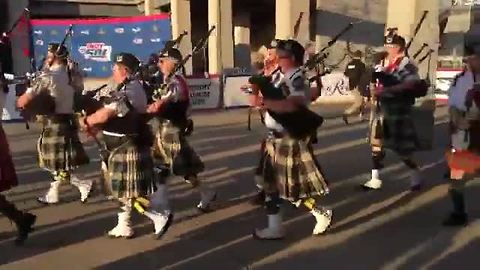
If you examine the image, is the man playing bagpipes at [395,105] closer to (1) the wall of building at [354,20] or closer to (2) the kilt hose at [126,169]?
(2) the kilt hose at [126,169]

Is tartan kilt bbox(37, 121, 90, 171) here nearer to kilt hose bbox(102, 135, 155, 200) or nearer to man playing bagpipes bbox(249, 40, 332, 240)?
kilt hose bbox(102, 135, 155, 200)

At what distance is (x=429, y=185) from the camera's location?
7582mm

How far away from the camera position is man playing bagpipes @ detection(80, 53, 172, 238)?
5043 mm

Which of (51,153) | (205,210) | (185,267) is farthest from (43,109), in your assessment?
(185,267)

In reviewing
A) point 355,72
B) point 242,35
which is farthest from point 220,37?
point 355,72

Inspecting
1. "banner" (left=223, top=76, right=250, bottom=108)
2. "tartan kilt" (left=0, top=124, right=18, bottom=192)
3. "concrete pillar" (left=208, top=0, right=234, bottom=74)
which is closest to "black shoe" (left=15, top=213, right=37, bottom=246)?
"tartan kilt" (left=0, top=124, right=18, bottom=192)

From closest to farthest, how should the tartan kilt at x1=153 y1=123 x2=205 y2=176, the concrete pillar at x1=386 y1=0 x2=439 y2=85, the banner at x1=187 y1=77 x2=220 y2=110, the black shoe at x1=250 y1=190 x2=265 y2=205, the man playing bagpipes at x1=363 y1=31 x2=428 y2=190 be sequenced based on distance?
the tartan kilt at x1=153 y1=123 x2=205 y2=176 < the black shoe at x1=250 y1=190 x2=265 y2=205 < the man playing bagpipes at x1=363 y1=31 x2=428 y2=190 < the concrete pillar at x1=386 y1=0 x2=439 y2=85 < the banner at x1=187 y1=77 x2=220 y2=110

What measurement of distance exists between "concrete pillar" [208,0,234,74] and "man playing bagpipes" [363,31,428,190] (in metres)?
17.0

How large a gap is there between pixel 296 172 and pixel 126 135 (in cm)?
141

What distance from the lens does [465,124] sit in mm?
5508

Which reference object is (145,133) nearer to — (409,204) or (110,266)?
(110,266)

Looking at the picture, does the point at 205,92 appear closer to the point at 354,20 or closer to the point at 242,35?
the point at 354,20

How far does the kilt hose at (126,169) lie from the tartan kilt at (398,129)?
3.09 meters

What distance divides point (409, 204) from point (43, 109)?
12.4ft
